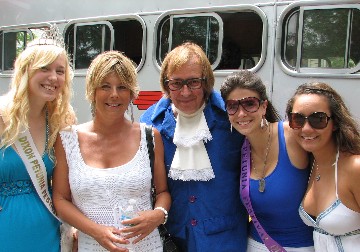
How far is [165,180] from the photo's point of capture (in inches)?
101

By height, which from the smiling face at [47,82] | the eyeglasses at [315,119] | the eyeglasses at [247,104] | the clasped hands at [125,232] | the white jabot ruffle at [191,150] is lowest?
the clasped hands at [125,232]

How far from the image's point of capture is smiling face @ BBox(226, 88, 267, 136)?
245cm

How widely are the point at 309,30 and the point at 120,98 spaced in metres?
3.04

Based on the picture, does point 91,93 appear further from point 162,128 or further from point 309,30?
point 309,30

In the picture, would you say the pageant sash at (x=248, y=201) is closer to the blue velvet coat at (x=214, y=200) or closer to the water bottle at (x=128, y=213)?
the blue velvet coat at (x=214, y=200)

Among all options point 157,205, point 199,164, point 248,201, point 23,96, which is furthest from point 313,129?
point 23,96

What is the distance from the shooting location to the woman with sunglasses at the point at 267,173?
242 centimetres

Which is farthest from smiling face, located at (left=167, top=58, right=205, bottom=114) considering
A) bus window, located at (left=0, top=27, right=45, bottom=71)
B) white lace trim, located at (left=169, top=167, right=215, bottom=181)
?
bus window, located at (left=0, top=27, right=45, bottom=71)

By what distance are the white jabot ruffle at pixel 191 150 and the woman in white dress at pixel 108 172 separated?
0.12 meters

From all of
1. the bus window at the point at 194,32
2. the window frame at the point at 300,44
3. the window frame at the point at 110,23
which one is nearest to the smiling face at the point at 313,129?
the window frame at the point at 300,44

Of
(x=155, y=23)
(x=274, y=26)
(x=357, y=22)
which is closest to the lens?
(x=357, y=22)

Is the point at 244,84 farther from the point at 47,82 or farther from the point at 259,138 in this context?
the point at 47,82

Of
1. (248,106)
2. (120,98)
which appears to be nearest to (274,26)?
(248,106)

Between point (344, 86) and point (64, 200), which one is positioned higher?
point (344, 86)
